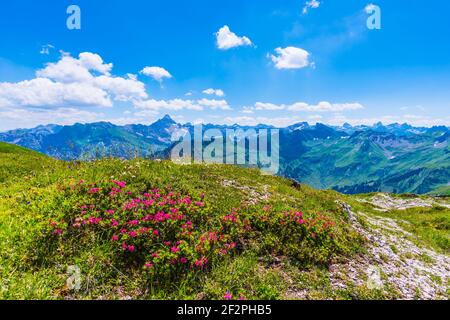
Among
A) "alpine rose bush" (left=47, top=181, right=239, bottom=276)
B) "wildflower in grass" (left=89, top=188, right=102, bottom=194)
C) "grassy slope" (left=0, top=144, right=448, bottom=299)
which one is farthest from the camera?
"wildflower in grass" (left=89, top=188, right=102, bottom=194)

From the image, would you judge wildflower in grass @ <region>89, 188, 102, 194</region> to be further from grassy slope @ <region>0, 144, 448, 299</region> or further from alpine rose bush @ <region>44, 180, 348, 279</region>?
grassy slope @ <region>0, 144, 448, 299</region>

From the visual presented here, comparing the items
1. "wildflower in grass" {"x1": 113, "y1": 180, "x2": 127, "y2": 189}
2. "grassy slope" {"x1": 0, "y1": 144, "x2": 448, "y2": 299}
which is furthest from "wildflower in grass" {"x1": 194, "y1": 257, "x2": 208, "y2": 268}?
"wildflower in grass" {"x1": 113, "y1": 180, "x2": 127, "y2": 189}

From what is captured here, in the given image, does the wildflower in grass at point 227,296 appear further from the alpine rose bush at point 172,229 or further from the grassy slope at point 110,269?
the alpine rose bush at point 172,229

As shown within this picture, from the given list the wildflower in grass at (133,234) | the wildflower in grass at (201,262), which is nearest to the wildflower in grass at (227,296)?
the wildflower in grass at (201,262)

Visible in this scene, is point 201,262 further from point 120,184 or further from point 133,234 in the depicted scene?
point 120,184

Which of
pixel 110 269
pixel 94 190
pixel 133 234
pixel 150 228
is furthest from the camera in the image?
pixel 94 190

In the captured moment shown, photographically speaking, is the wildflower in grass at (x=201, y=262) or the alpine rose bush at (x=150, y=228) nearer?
the wildflower in grass at (x=201, y=262)

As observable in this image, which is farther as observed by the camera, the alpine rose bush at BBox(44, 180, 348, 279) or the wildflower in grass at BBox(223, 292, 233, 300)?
the alpine rose bush at BBox(44, 180, 348, 279)

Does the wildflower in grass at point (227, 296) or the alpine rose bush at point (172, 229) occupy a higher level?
the alpine rose bush at point (172, 229)

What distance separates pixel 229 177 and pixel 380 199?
49722 mm

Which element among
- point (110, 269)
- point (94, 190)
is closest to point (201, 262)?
point (110, 269)

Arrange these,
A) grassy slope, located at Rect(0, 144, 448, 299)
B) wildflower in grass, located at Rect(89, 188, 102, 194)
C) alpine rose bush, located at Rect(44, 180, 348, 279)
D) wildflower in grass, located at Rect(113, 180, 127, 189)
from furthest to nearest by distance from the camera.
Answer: wildflower in grass, located at Rect(113, 180, 127, 189) → wildflower in grass, located at Rect(89, 188, 102, 194) → alpine rose bush, located at Rect(44, 180, 348, 279) → grassy slope, located at Rect(0, 144, 448, 299)
